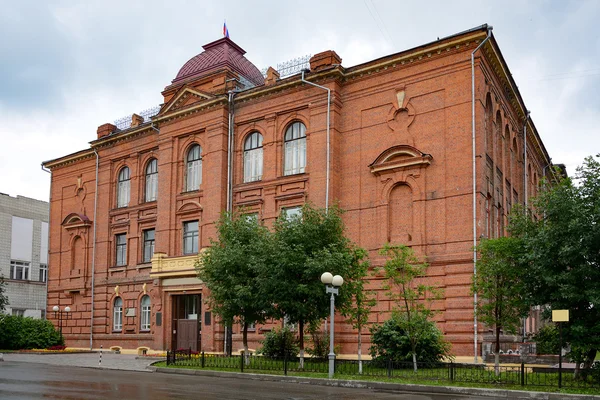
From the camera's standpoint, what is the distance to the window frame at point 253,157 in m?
35.0

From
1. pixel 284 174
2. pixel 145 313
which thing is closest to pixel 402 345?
pixel 284 174

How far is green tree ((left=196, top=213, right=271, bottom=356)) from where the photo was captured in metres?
25.5

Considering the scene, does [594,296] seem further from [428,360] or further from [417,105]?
[417,105]

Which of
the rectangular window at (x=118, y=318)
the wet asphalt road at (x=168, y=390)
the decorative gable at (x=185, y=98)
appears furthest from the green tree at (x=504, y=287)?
the rectangular window at (x=118, y=318)

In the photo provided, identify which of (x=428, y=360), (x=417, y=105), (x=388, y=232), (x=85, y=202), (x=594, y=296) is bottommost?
(x=428, y=360)

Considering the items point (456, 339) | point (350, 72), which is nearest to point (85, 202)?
point (350, 72)

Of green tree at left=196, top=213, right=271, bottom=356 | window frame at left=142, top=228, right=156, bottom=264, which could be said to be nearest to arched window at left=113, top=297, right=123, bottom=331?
window frame at left=142, top=228, right=156, bottom=264

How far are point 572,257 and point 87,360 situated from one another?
24371 millimetres

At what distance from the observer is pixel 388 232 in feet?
97.3

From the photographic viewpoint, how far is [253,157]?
35.4m

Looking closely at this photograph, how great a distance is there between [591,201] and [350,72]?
1478cm

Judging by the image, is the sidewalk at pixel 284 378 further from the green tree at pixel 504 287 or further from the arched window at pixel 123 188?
the arched window at pixel 123 188

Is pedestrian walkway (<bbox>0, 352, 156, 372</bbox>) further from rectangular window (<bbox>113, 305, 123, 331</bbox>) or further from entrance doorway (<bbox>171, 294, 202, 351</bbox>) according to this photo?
entrance doorway (<bbox>171, 294, 202, 351</bbox>)

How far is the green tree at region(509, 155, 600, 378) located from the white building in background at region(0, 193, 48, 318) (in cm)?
4705
